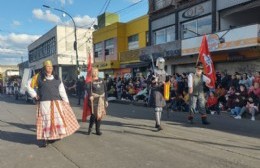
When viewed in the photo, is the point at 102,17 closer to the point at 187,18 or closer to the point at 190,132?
the point at 187,18

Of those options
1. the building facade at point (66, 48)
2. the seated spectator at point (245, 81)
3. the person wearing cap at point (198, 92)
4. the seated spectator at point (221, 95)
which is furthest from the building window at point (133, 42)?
the person wearing cap at point (198, 92)

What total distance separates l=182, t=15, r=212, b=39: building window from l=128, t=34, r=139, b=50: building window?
791 cm

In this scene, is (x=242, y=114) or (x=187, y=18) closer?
(x=242, y=114)

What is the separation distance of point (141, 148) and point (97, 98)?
223cm

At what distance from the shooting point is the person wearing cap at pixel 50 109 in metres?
7.85

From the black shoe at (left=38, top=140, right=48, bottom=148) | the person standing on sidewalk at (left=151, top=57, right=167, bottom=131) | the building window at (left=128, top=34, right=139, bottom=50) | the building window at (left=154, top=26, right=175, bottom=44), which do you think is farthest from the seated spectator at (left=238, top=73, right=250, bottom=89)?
the building window at (left=128, top=34, right=139, bottom=50)

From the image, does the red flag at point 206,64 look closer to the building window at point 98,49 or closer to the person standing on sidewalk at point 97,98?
the person standing on sidewalk at point 97,98

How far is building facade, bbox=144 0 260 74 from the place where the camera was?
736 inches

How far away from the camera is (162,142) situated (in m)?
8.16

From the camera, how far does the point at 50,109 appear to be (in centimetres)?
791

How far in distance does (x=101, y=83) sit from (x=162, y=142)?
230cm

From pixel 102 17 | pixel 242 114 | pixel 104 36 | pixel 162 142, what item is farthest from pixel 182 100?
pixel 102 17

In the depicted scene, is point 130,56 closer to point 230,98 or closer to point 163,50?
point 163,50

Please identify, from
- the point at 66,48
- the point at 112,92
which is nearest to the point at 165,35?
the point at 112,92
